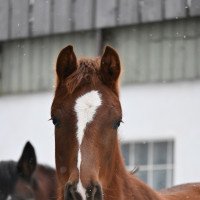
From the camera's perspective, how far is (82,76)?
595 centimetres

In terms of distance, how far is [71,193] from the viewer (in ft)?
17.8

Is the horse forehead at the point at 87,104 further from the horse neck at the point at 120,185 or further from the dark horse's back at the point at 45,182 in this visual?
the dark horse's back at the point at 45,182

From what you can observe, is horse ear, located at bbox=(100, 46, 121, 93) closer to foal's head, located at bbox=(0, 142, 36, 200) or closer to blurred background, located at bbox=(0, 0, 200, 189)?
foal's head, located at bbox=(0, 142, 36, 200)

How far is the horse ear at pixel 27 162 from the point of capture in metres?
8.74

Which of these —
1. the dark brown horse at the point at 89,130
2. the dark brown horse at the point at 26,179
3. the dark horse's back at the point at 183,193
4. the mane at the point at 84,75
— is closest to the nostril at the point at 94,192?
the dark brown horse at the point at 89,130

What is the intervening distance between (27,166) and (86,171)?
336cm

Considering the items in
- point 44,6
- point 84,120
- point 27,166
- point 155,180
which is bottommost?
point 155,180

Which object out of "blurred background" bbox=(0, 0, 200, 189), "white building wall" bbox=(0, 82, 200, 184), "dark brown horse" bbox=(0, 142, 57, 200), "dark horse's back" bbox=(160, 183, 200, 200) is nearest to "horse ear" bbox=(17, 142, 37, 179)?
"dark brown horse" bbox=(0, 142, 57, 200)

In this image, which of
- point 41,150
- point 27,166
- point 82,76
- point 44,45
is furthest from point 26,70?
point 82,76

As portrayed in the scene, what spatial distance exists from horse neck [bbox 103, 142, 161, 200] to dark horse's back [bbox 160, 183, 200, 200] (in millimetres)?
525

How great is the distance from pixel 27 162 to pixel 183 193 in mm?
2095

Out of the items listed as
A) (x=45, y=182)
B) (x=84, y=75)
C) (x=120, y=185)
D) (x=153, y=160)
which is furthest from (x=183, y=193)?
(x=153, y=160)

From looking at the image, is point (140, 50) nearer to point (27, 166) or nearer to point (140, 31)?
point (140, 31)

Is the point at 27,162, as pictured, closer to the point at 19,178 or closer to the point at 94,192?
the point at 19,178
